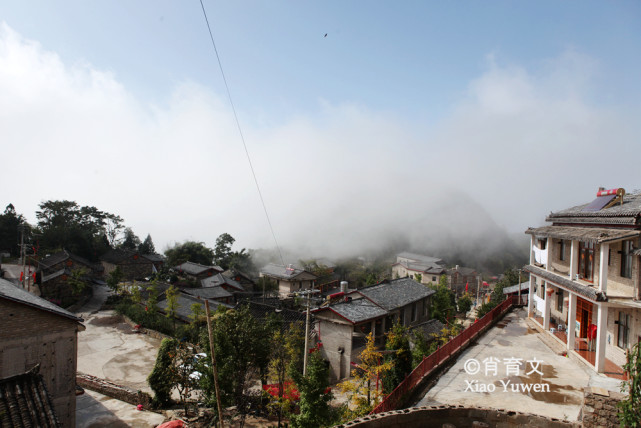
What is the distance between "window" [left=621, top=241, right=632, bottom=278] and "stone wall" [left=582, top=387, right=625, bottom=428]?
6.91 m

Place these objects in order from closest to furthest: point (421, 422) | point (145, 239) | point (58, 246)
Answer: point (421, 422) < point (58, 246) < point (145, 239)

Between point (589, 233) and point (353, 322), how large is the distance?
42.8ft

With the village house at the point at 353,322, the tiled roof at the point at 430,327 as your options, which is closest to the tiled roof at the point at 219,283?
the village house at the point at 353,322

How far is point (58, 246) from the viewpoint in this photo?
5938 cm

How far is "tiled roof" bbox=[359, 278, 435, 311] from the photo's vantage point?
89.2 feet

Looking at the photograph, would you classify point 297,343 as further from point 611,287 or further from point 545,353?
point 611,287

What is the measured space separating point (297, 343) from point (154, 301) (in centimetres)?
1932

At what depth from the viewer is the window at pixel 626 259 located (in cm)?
1275

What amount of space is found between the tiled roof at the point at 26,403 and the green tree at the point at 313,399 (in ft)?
20.5

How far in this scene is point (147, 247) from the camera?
7350 centimetres

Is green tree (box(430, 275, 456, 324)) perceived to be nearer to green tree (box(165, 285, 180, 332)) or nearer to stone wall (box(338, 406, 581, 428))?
green tree (box(165, 285, 180, 332))

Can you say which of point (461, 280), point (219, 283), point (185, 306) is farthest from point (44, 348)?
point (461, 280)

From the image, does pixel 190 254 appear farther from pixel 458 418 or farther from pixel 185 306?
pixel 458 418

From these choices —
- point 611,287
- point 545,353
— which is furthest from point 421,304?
point 611,287
